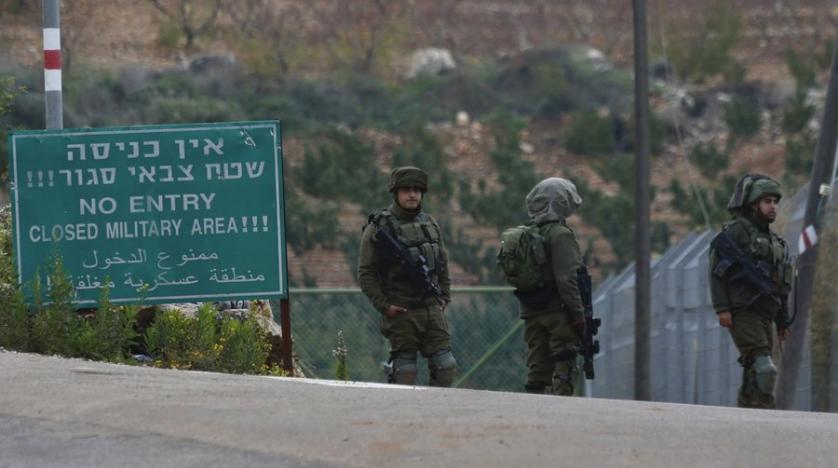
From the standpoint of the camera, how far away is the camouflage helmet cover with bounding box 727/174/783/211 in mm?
10555

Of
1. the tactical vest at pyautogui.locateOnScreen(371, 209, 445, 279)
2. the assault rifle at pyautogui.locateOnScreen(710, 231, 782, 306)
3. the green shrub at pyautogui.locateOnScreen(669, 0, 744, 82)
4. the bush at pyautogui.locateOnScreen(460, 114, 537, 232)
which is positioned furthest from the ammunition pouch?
the green shrub at pyautogui.locateOnScreen(669, 0, 744, 82)

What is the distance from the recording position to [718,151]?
39281mm

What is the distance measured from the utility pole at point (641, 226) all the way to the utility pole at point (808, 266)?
9.62 ft

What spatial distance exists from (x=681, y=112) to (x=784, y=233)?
29.1 metres

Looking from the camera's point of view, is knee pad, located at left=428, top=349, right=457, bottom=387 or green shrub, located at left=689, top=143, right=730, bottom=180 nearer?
knee pad, located at left=428, top=349, right=457, bottom=387

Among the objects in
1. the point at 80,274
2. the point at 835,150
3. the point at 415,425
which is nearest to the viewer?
the point at 415,425

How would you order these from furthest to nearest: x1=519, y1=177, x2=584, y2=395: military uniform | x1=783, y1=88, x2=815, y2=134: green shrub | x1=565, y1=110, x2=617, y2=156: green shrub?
x1=565, y1=110, x2=617, y2=156: green shrub, x1=783, y1=88, x2=815, y2=134: green shrub, x1=519, y1=177, x2=584, y2=395: military uniform

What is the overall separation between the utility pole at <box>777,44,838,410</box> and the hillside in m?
15.4

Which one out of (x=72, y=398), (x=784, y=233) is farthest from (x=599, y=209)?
(x=72, y=398)

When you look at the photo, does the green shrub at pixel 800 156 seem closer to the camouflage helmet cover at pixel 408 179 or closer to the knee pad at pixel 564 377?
the knee pad at pixel 564 377

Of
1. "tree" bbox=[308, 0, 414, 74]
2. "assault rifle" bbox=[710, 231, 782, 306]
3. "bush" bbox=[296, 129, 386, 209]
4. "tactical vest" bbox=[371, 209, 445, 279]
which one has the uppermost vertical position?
"tree" bbox=[308, 0, 414, 74]

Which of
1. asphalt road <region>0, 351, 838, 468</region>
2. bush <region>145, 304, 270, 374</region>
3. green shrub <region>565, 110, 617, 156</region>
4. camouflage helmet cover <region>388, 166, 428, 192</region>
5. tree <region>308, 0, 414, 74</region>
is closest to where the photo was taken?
asphalt road <region>0, 351, 838, 468</region>

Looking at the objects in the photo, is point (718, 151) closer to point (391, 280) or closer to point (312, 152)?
point (312, 152)

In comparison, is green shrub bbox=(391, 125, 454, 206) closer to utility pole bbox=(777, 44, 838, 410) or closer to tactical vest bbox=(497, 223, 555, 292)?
utility pole bbox=(777, 44, 838, 410)
